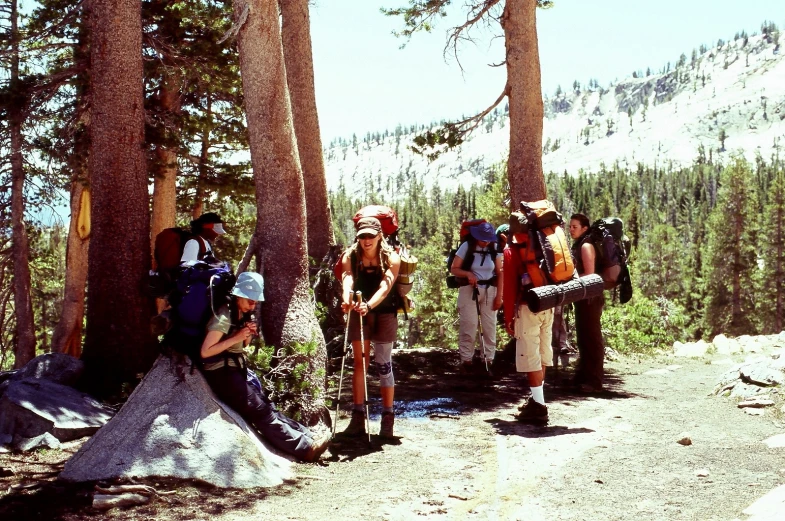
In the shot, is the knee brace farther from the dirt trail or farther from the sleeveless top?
the dirt trail

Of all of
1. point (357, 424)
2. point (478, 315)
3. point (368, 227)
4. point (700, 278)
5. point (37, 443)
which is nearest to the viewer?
point (37, 443)

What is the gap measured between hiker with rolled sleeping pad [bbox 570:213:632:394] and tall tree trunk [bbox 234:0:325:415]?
3106mm

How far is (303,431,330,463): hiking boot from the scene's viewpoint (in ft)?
17.8

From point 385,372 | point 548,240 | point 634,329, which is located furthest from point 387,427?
point 634,329

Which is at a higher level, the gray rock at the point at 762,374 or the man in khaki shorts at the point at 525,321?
the man in khaki shorts at the point at 525,321

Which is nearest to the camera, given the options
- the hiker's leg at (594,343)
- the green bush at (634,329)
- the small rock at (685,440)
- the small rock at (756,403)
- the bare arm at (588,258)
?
the small rock at (685,440)

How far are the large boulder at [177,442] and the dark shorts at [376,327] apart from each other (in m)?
1.37

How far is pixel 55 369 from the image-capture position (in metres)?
6.48

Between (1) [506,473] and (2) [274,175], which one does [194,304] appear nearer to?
(2) [274,175]

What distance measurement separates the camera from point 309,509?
4355mm

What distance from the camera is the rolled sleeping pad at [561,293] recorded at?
627 centimetres

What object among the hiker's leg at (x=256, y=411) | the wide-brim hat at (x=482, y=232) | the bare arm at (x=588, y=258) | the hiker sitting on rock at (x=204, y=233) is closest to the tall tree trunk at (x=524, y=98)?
the wide-brim hat at (x=482, y=232)

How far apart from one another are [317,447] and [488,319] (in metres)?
4.14

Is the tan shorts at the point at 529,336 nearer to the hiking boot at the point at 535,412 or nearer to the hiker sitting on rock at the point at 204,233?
the hiking boot at the point at 535,412
